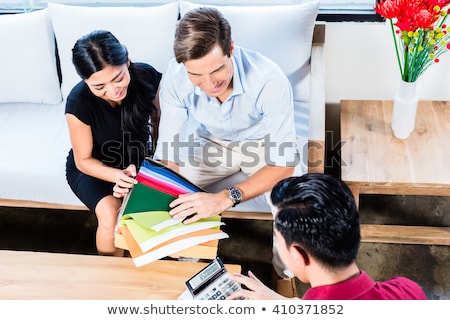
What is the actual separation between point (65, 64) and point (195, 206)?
0.92 m

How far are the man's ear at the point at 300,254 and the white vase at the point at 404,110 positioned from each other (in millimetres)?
905

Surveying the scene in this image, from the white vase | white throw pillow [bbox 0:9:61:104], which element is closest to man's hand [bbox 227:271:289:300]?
the white vase

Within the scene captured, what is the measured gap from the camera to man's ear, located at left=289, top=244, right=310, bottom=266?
1296 mm

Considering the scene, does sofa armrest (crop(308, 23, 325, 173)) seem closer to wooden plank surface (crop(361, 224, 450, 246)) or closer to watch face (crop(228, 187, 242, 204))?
watch face (crop(228, 187, 242, 204))

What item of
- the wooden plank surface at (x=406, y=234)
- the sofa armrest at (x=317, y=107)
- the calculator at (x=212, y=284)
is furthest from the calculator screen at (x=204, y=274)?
the wooden plank surface at (x=406, y=234)

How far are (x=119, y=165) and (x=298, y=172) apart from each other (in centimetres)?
64

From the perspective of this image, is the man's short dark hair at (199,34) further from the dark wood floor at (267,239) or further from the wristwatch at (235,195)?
the dark wood floor at (267,239)

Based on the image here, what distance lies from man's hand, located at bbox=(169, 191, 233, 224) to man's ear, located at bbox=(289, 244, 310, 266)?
0.44m

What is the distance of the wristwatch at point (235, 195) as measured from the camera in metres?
1.80

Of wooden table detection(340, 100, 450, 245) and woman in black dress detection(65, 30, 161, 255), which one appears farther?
wooden table detection(340, 100, 450, 245)

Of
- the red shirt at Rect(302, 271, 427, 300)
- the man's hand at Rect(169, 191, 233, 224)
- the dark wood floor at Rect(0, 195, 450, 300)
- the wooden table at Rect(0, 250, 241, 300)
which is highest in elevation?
the red shirt at Rect(302, 271, 427, 300)

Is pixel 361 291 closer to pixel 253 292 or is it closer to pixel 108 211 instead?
pixel 253 292

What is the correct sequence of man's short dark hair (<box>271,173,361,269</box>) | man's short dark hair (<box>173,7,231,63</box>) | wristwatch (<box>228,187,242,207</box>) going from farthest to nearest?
wristwatch (<box>228,187,242,207</box>)
man's short dark hair (<box>173,7,231,63</box>)
man's short dark hair (<box>271,173,361,269</box>)

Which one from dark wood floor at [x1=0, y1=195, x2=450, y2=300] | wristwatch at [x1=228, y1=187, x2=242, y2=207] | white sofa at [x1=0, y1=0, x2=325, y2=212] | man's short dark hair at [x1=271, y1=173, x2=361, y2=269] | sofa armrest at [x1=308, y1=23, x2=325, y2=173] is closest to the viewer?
man's short dark hair at [x1=271, y1=173, x2=361, y2=269]
